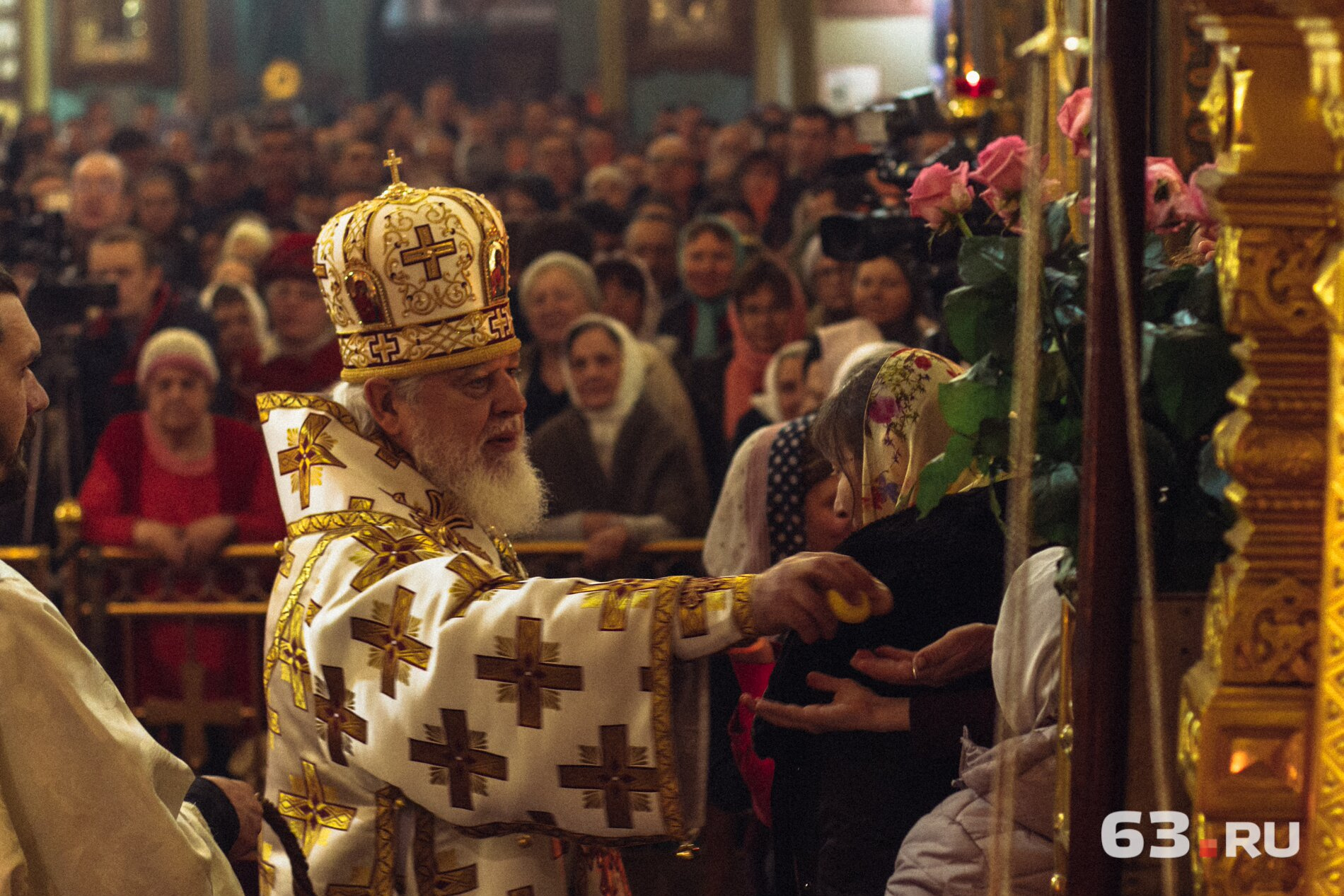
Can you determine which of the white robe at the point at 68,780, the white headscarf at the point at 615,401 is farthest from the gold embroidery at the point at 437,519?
Answer: the white headscarf at the point at 615,401

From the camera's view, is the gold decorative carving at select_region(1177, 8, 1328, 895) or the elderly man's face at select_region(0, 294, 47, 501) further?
the elderly man's face at select_region(0, 294, 47, 501)

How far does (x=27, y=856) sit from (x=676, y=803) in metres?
0.69

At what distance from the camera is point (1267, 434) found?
1446 mm

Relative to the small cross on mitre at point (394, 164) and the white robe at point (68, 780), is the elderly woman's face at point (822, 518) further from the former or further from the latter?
the white robe at point (68, 780)

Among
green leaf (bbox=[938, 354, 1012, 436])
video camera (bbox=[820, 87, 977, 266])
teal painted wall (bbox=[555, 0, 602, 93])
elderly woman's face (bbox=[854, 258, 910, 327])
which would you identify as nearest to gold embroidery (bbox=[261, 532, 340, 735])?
green leaf (bbox=[938, 354, 1012, 436])

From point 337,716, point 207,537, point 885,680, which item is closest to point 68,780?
point 337,716

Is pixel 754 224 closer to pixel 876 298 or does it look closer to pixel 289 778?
pixel 876 298

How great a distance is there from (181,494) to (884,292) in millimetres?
2019

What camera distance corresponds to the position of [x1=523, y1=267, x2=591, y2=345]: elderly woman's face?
16.6ft

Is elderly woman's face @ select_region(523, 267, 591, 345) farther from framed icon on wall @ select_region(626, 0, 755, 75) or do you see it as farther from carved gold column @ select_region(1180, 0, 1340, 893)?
framed icon on wall @ select_region(626, 0, 755, 75)

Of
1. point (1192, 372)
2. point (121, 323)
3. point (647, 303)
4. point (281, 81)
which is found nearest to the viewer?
point (1192, 372)

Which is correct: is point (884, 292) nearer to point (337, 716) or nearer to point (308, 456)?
Answer: point (308, 456)

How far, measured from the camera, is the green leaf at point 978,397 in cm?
182

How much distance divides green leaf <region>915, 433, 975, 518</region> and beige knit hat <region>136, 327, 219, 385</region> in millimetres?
3158
